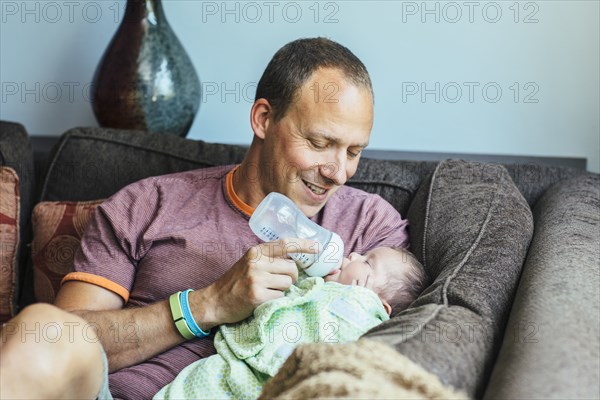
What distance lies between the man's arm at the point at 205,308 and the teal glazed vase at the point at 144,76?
2.78ft

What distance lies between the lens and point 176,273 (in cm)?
192

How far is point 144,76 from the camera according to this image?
255 centimetres

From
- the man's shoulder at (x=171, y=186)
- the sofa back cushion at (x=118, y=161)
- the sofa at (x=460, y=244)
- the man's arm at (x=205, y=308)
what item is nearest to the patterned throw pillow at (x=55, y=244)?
the sofa at (x=460, y=244)

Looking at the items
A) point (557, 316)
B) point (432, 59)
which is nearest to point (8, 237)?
point (432, 59)

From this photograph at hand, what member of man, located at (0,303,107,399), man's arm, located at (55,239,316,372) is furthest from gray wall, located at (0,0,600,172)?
man, located at (0,303,107,399)

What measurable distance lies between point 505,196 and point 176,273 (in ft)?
2.55

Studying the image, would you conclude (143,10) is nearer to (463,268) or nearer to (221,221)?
(221,221)

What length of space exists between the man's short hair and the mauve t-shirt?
0.76ft

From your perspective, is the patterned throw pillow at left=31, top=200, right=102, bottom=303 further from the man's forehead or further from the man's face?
the man's forehead

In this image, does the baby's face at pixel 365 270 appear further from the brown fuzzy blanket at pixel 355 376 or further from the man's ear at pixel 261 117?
the brown fuzzy blanket at pixel 355 376

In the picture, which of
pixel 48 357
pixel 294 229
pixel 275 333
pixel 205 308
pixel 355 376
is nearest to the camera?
pixel 355 376

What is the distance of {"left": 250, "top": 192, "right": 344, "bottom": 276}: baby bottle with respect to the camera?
5.87 feet

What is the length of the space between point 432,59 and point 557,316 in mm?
1337

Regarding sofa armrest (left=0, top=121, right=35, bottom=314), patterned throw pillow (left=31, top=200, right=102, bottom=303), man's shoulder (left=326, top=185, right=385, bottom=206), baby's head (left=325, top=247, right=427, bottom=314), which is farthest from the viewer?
sofa armrest (left=0, top=121, right=35, bottom=314)
